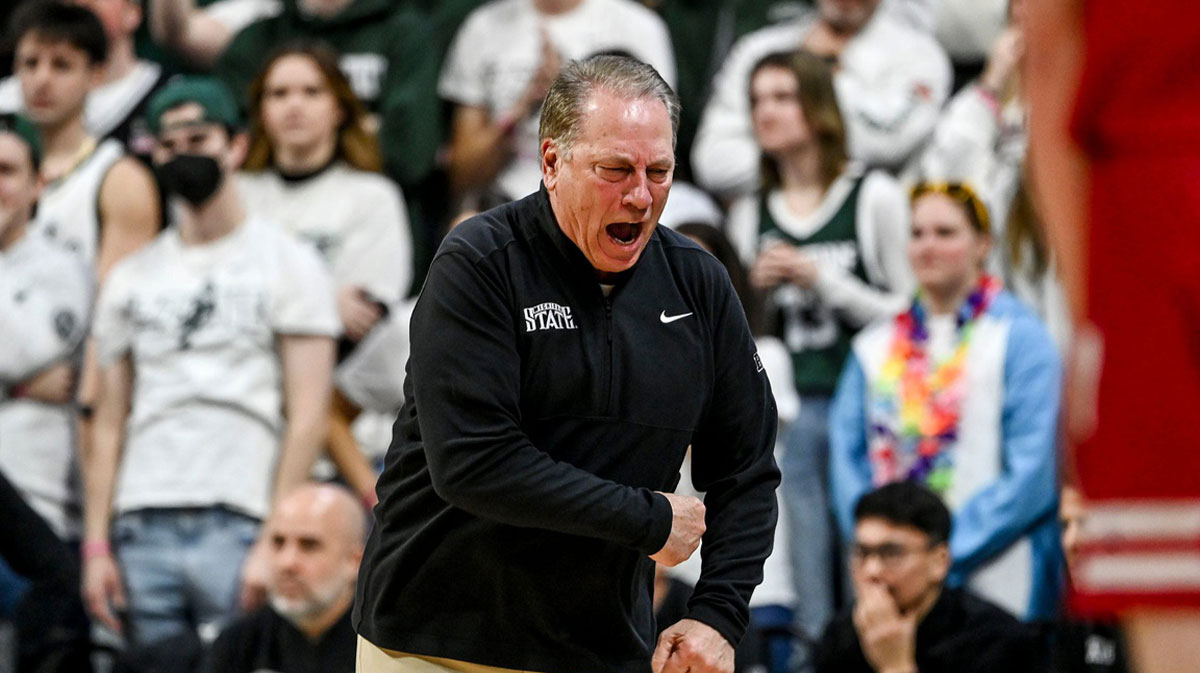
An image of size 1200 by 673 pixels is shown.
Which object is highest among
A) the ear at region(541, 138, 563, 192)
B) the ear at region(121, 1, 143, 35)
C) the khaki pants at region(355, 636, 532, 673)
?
the ear at region(121, 1, 143, 35)

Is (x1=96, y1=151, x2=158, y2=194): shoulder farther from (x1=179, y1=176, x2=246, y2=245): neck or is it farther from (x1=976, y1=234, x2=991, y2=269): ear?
(x1=976, y1=234, x2=991, y2=269): ear

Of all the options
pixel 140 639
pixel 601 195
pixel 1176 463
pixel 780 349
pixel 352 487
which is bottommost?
pixel 140 639

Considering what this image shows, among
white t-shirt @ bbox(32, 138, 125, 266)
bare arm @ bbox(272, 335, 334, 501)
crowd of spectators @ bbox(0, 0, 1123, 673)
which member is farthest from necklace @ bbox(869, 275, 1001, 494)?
white t-shirt @ bbox(32, 138, 125, 266)

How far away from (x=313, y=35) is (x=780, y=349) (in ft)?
9.37

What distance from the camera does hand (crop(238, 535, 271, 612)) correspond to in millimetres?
6602

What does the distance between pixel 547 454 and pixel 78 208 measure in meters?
4.70

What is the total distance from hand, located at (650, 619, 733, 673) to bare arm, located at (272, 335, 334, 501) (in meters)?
3.47

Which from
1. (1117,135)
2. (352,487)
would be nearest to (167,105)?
(352,487)

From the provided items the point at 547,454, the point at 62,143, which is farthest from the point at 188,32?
the point at 547,454

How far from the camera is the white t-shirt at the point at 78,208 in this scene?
755 centimetres

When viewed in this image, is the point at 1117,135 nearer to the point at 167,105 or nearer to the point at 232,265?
the point at 232,265

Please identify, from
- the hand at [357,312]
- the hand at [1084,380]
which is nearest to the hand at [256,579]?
the hand at [357,312]

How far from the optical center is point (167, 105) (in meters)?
7.22

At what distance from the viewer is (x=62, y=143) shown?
306 inches
